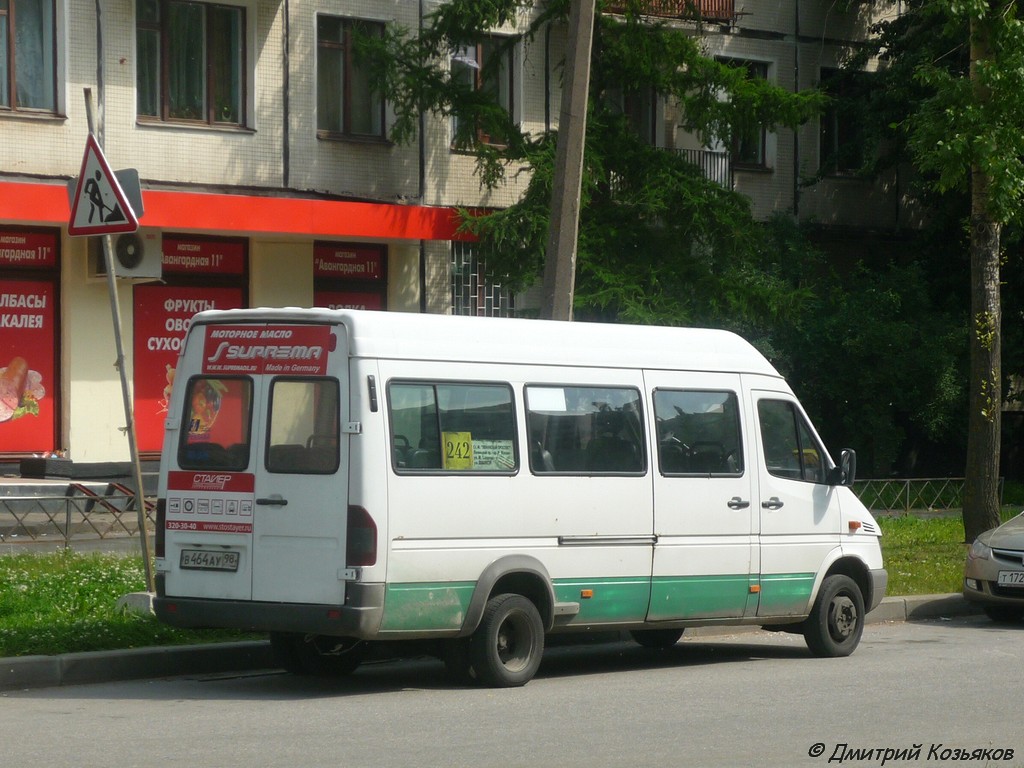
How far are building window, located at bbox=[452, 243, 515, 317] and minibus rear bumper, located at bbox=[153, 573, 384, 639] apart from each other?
1536 cm

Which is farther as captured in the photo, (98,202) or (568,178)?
(568,178)

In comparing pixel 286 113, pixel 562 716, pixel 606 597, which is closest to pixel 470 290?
pixel 286 113

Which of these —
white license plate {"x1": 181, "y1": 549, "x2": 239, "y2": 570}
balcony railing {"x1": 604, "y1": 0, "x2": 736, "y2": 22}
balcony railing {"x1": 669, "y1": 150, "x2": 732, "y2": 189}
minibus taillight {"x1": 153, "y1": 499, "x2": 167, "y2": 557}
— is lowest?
white license plate {"x1": 181, "y1": 549, "x2": 239, "y2": 570}

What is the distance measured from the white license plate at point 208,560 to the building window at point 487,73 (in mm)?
14297

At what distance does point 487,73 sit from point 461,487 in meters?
15.5

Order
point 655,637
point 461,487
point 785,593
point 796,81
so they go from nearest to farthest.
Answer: point 461,487, point 785,593, point 655,637, point 796,81

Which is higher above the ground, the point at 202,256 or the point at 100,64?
the point at 100,64

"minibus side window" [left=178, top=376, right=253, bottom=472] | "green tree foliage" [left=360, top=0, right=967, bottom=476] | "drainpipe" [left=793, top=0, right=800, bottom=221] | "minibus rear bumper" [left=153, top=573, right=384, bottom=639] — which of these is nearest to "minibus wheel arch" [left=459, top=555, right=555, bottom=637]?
"minibus rear bumper" [left=153, top=573, right=384, bottom=639]

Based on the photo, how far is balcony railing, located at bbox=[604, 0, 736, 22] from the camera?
77.5ft

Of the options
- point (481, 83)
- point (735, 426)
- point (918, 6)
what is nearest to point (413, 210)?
point (481, 83)

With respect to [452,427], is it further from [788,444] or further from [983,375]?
[983,375]

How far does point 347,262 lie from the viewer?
24062 millimetres

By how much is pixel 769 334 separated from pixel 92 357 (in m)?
10.5

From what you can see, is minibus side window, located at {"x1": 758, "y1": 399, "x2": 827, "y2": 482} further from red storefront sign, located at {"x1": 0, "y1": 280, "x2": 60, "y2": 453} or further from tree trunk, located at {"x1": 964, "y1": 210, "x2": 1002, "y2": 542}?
red storefront sign, located at {"x1": 0, "y1": 280, "x2": 60, "y2": 453}
